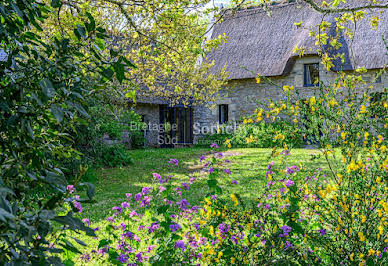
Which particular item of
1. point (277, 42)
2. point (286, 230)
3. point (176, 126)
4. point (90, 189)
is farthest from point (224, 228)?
point (277, 42)

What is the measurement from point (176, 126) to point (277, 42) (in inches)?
238

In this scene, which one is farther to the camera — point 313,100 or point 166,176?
point 166,176

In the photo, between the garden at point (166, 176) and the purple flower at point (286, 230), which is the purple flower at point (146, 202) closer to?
the garden at point (166, 176)

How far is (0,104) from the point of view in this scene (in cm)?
126

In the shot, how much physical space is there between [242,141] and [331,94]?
499 inches

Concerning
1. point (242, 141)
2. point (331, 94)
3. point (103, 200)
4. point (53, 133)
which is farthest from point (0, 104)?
point (242, 141)

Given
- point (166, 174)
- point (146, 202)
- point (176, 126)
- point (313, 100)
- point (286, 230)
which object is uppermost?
point (313, 100)

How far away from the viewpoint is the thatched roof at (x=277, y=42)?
1533 centimetres

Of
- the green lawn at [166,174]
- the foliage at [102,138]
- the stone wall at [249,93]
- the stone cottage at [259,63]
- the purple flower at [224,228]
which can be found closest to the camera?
the purple flower at [224,228]

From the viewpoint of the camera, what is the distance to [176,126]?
1767 cm

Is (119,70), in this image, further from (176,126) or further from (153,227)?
(176,126)

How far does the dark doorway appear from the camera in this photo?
57.9 feet

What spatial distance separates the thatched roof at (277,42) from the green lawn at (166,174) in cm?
542

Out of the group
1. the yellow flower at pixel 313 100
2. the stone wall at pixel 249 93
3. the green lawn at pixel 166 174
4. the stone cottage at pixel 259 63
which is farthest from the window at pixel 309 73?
the yellow flower at pixel 313 100
